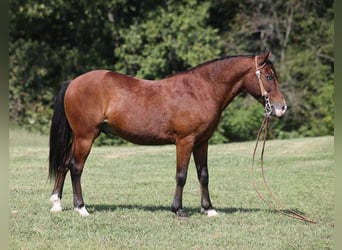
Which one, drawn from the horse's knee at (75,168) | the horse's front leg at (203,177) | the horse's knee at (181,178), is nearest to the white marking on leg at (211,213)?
the horse's front leg at (203,177)

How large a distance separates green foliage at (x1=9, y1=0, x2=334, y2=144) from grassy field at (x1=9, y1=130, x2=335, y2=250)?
4706mm

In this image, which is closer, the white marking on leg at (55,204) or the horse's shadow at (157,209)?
the white marking on leg at (55,204)

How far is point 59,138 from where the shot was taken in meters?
6.72

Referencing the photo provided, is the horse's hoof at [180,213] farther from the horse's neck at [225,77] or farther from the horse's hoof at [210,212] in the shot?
the horse's neck at [225,77]

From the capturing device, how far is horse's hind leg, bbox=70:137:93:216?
6562 millimetres

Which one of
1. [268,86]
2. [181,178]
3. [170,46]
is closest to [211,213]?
[181,178]

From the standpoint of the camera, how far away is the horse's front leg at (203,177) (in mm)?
6773

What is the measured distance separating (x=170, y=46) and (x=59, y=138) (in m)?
11.7

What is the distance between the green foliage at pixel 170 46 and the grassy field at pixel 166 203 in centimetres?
471

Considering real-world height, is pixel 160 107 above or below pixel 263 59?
below

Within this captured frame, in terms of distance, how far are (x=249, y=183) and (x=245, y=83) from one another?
131 inches

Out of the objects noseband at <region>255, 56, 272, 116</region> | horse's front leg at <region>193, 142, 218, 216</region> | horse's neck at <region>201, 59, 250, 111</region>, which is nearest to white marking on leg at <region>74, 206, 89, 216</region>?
horse's front leg at <region>193, 142, 218, 216</region>

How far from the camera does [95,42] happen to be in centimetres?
1883

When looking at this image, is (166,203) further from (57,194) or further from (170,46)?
(170,46)
